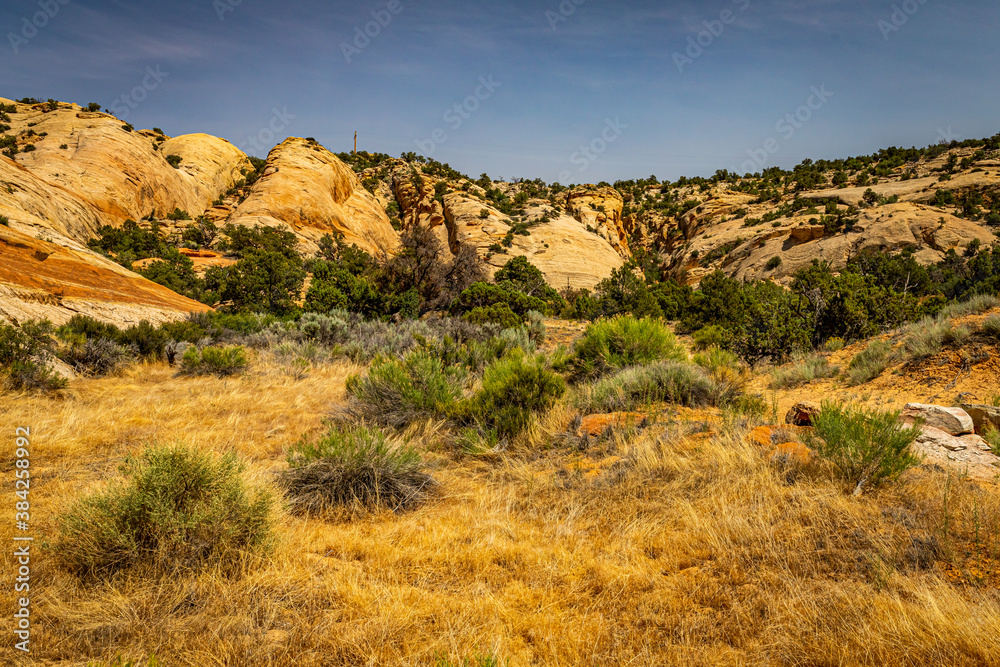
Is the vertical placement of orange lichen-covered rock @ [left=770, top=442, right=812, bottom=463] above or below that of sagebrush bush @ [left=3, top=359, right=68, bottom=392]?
above

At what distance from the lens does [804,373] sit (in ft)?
25.9

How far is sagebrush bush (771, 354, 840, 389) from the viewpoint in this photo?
785 cm

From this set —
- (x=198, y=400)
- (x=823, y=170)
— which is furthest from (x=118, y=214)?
(x=823, y=170)

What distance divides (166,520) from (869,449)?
464 centimetres

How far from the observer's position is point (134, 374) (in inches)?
293

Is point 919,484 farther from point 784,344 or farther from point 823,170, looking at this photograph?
point 823,170

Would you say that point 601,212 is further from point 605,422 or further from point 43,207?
point 605,422

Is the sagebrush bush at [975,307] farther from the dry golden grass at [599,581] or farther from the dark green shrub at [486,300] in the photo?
the dark green shrub at [486,300]

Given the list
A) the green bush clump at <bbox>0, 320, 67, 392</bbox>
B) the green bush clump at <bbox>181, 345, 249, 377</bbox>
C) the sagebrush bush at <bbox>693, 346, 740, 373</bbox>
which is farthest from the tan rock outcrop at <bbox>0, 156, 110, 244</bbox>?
the sagebrush bush at <bbox>693, 346, 740, 373</bbox>

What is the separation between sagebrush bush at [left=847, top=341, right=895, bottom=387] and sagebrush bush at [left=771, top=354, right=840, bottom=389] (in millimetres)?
338

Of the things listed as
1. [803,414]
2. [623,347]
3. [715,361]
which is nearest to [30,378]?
[623,347]

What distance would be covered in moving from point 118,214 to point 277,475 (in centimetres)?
3564

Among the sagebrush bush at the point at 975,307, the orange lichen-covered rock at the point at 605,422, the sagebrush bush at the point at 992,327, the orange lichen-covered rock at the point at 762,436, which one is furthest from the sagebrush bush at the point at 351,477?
the sagebrush bush at the point at 975,307

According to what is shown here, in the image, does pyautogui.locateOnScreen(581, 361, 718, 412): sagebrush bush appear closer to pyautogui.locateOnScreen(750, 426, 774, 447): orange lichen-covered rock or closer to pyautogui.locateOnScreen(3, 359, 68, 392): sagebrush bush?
pyautogui.locateOnScreen(750, 426, 774, 447): orange lichen-covered rock
